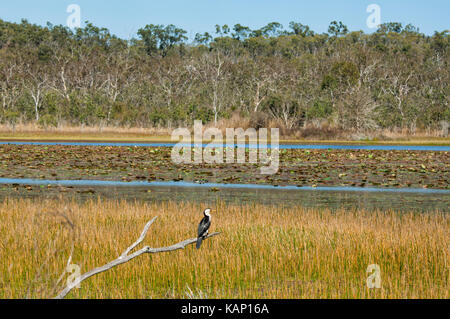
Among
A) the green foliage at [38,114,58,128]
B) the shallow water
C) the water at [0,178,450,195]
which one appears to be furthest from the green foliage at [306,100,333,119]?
the shallow water

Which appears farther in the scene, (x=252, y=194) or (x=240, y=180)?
(x=240, y=180)

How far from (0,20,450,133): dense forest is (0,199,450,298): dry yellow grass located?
45309 millimetres

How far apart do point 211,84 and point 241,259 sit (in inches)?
2873

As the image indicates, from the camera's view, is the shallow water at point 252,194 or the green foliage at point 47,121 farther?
the green foliage at point 47,121

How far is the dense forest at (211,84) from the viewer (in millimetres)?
60656

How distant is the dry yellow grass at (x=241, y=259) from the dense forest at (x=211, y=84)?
149 ft

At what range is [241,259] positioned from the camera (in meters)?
10.1

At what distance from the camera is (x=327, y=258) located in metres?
10.1

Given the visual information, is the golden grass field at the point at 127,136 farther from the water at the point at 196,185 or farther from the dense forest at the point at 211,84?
the water at the point at 196,185

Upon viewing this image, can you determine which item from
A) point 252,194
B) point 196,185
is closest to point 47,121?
point 196,185

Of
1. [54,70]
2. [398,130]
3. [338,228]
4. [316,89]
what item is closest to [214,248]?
[338,228]

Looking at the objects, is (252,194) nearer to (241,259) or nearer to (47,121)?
(241,259)

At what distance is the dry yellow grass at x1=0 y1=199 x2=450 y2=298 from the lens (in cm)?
841

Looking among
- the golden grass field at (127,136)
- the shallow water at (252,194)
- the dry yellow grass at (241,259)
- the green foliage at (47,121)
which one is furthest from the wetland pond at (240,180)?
the green foliage at (47,121)
